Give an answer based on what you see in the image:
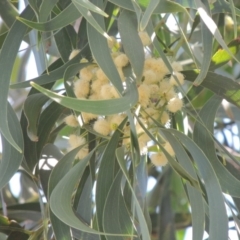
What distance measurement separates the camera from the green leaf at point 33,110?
3.25ft

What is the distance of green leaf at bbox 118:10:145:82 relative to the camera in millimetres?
881

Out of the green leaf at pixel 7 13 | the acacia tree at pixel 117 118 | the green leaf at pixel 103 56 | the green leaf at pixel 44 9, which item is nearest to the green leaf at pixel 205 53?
the acacia tree at pixel 117 118

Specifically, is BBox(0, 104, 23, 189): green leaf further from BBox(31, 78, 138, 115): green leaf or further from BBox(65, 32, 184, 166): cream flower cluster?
BBox(31, 78, 138, 115): green leaf

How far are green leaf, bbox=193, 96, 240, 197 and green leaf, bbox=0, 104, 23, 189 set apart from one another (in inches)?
10.4

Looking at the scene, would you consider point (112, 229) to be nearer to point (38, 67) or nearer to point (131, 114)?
point (131, 114)

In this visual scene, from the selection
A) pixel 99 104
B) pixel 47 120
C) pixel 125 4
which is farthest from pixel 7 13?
pixel 99 104

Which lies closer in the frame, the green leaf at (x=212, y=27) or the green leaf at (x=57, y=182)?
the green leaf at (x=212, y=27)

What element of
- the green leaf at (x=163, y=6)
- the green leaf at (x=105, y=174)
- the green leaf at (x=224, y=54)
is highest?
the green leaf at (x=163, y=6)

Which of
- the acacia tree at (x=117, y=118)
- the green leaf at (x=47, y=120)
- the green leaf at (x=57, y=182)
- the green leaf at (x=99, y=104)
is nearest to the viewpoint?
the green leaf at (x=99, y=104)

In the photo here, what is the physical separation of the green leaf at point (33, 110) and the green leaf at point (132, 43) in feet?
0.56

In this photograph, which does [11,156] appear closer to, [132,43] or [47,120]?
[47,120]

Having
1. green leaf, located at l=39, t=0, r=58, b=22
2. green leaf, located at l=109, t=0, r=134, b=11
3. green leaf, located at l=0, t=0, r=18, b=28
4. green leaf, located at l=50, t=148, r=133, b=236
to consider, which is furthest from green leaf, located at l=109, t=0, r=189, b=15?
green leaf, located at l=0, t=0, r=18, b=28

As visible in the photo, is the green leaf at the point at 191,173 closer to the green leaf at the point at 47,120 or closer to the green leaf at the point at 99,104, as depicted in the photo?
the green leaf at the point at 99,104

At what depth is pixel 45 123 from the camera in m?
1.08
